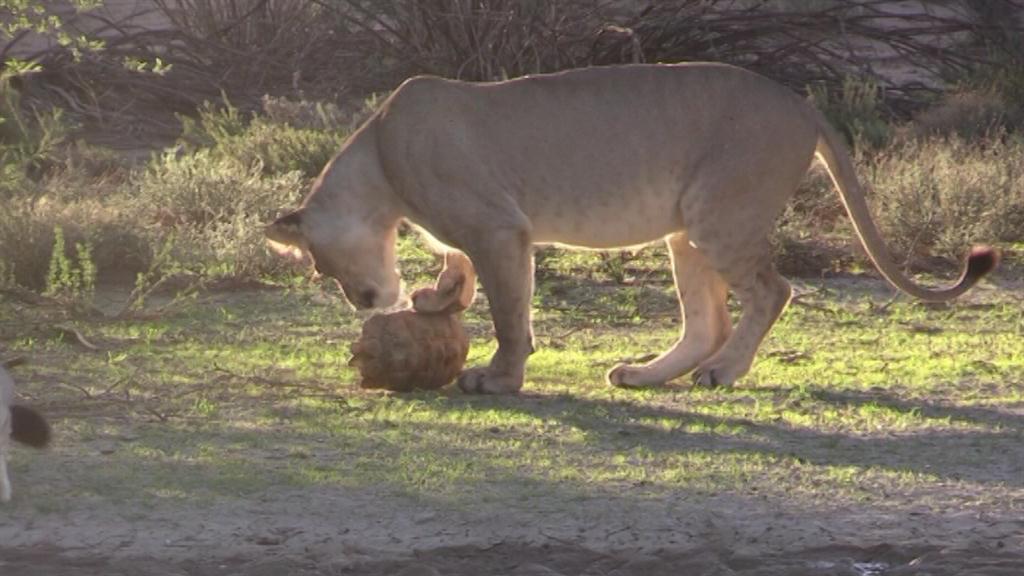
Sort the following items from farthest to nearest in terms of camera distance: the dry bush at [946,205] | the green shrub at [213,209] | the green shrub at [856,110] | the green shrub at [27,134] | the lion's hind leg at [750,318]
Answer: the green shrub at [856,110] < the green shrub at [27,134] < the dry bush at [946,205] < the green shrub at [213,209] < the lion's hind leg at [750,318]

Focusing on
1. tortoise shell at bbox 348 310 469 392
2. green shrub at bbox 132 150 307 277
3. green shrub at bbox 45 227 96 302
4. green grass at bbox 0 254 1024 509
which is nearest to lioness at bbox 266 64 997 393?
tortoise shell at bbox 348 310 469 392

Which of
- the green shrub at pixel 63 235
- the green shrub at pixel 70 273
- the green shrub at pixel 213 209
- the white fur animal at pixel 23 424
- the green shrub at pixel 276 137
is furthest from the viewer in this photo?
the green shrub at pixel 276 137

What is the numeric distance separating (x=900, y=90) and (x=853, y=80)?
53.3 inches

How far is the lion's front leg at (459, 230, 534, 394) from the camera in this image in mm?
7789

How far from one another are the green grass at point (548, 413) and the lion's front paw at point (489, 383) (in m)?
0.06

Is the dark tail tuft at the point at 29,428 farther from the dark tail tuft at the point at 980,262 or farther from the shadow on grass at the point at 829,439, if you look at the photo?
the dark tail tuft at the point at 980,262

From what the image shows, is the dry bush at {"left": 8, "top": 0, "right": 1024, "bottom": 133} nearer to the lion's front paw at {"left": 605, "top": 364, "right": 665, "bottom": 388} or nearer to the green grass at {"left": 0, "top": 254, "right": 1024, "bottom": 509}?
the green grass at {"left": 0, "top": 254, "right": 1024, "bottom": 509}

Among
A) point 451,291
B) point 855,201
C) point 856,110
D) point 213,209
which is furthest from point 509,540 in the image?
point 856,110

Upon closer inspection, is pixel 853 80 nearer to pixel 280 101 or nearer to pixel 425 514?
pixel 280 101

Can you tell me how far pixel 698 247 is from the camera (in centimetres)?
791

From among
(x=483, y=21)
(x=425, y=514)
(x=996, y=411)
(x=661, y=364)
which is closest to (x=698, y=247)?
(x=661, y=364)

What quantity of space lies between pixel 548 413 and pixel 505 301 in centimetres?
58

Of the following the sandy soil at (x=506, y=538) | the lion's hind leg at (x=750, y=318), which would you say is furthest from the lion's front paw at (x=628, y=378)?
the sandy soil at (x=506, y=538)

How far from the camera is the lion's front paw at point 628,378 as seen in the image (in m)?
8.02
